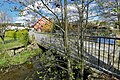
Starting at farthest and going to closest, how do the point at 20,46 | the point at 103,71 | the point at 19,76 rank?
the point at 20,46 → the point at 19,76 → the point at 103,71

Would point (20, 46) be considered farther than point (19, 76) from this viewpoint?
Yes

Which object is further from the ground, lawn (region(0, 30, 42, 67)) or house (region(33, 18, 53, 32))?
house (region(33, 18, 53, 32))

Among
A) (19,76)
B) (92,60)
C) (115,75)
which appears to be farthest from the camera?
(19,76)

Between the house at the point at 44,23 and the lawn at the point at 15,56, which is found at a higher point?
the house at the point at 44,23

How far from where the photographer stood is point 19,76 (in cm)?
1553

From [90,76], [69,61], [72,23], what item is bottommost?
[90,76]

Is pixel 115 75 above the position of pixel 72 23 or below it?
below

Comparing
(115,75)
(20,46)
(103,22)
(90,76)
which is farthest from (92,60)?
(20,46)

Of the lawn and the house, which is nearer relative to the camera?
the house

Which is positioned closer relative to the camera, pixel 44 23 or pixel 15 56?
pixel 44 23

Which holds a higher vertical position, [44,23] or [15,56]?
[44,23]

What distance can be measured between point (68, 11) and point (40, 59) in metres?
1.41

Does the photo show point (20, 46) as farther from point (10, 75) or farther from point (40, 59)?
point (40, 59)

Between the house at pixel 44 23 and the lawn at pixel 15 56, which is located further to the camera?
the lawn at pixel 15 56
